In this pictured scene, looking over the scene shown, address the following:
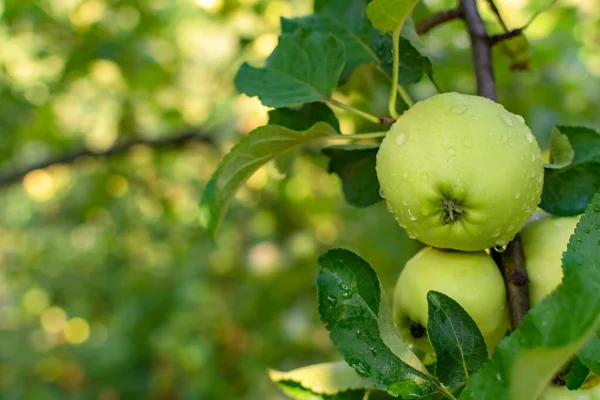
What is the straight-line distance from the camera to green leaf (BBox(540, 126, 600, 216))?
68 cm

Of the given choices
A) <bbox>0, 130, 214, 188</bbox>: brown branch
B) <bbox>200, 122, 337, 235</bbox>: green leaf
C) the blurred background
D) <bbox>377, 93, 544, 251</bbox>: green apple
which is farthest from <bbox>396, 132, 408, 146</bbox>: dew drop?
<bbox>0, 130, 214, 188</bbox>: brown branch

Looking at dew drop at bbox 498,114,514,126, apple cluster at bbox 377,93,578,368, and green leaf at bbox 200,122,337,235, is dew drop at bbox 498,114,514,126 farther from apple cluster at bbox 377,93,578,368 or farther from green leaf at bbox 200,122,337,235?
green leaf at bbox 200,122,337,235

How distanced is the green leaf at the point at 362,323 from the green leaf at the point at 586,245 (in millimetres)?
168

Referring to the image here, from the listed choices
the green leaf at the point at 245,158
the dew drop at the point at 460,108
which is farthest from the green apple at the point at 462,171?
the green leaf at the point at 245,158

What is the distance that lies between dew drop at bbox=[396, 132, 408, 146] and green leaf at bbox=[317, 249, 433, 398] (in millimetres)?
121

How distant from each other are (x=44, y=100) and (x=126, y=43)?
0.53 meters

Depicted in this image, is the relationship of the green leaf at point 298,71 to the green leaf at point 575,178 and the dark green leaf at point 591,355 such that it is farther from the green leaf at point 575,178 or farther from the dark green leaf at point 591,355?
the dark green leaf at point 591,355

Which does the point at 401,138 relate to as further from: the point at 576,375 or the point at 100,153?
the point at 100,153

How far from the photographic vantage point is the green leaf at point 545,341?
38 cm

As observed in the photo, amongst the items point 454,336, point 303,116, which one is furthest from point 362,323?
point 303,116

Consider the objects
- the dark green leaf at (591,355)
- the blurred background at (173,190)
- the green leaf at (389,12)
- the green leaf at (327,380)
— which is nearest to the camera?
the dark green leaf at (591,355)

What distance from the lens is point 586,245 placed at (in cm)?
53

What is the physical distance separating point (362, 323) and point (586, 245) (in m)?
0.22

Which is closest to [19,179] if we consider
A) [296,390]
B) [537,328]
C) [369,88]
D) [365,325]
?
[369,88]
